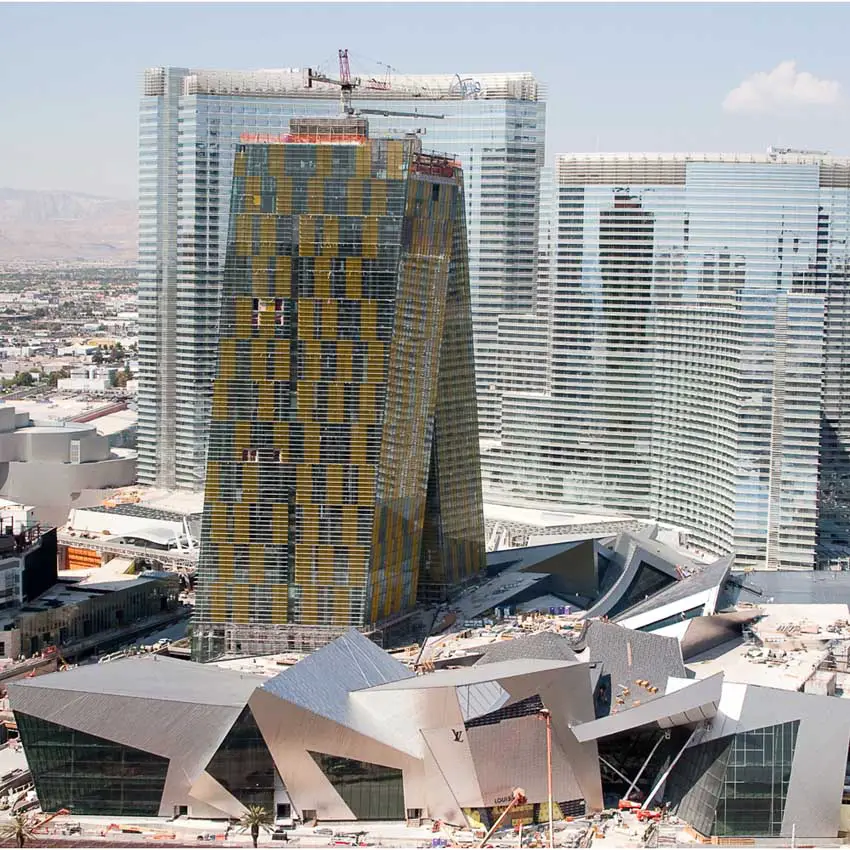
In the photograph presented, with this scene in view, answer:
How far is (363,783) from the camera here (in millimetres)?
79625

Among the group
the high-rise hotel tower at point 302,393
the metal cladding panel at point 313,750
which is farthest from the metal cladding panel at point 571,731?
the high-rise hotel tower at point 302,393

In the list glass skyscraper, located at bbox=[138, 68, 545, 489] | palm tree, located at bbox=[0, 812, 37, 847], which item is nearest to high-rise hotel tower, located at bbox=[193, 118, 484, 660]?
palm tree, located at bbox=[0, 812, 37, 847]

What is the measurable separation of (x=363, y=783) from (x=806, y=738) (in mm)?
18557

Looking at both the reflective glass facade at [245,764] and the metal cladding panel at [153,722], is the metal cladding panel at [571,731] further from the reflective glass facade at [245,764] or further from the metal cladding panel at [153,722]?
the metal cladding panel at [153,722]

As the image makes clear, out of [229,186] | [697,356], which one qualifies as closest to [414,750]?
[697,356]

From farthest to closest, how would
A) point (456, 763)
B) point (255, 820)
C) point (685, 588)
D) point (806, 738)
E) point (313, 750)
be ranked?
point (685, 588) → point (313, 750) → point (456, 763) → point (806, 738) → point (255, 820)

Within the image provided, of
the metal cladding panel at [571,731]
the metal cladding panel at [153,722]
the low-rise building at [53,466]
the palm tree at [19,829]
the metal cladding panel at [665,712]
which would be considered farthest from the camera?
the low-rise building at [53,466]

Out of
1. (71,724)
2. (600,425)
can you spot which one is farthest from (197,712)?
(600,425)

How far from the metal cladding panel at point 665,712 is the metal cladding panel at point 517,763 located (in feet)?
5.55

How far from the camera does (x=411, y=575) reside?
4161 inches

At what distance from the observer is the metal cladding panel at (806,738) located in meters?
77.1

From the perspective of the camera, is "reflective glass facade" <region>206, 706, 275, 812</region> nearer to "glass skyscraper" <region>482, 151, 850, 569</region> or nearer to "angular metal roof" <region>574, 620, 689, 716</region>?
"angular metal roof" <region>574, 620, 689, 716</region>

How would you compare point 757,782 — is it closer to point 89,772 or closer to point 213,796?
point 213,796

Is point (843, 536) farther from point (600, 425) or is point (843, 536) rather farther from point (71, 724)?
point (71, 724)
